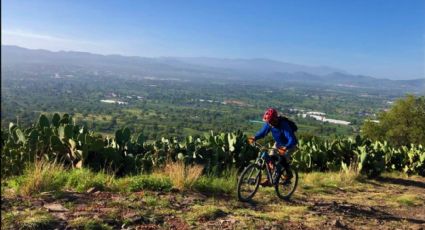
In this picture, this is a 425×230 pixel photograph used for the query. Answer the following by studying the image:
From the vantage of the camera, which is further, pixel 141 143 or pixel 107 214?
pixel 141 143

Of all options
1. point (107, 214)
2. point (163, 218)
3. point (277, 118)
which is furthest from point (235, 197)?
point (107, 214)

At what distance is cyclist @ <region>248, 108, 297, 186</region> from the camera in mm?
6949

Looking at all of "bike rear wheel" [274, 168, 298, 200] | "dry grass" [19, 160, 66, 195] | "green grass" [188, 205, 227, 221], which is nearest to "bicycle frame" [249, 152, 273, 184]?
"bike rear wheel" [274, 168, 298, 200]

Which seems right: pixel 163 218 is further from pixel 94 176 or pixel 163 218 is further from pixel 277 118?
pixel 277 118

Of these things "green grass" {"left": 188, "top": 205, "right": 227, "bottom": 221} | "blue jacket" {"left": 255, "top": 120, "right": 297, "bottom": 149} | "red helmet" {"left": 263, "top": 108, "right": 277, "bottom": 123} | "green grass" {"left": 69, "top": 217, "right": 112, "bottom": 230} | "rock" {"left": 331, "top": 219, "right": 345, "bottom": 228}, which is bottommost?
"rock" {"left": 331, "top": 219, "right": 345, "bottom": 228}

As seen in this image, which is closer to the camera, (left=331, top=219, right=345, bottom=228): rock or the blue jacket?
(left=331, top=219, right=345, bottom=228): rock

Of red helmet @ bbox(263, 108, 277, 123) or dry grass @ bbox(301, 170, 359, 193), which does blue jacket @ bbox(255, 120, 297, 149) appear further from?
dry grass @ bbox(301, 170, 359, 193)

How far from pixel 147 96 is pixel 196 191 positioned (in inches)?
4972

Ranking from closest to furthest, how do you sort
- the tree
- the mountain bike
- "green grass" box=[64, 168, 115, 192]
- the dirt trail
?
1. the dirt trail
2. "green grass" box=[64, 168, 115, 192]
3. the mountain bike
4. the tree

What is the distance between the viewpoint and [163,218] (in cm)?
531

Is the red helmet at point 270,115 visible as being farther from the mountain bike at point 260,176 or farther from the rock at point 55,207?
the rock at point 55,207

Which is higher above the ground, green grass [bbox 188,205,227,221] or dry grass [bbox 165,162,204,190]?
dry grass [bbox 165,162,204,190]

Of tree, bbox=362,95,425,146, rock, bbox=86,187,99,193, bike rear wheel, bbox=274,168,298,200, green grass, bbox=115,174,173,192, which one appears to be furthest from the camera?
tree, bbox=362,95,425,146

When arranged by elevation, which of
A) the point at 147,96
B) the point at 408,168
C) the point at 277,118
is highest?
the point at 277,118
